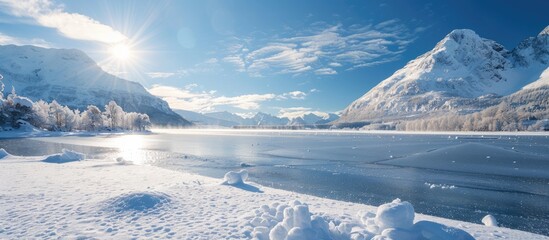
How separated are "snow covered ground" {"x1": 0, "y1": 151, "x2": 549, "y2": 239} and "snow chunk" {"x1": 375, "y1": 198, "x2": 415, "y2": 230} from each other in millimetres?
30

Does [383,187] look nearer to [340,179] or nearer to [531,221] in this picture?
[340,179]

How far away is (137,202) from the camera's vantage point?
43.4 ft

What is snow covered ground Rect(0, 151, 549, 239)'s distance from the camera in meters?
10.1

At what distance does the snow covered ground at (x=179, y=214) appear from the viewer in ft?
33.2

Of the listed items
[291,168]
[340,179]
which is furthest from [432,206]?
[291,168]

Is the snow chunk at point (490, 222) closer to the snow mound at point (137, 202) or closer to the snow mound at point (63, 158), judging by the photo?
the snow mound at point (137, 202)

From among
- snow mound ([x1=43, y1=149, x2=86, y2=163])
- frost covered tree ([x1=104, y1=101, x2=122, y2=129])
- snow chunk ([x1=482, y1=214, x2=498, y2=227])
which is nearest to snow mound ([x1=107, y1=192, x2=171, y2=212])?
snow chunk ([x1=482, y1=214, x2=498, y2=227])

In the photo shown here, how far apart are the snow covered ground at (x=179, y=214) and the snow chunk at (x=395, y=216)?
30 mm

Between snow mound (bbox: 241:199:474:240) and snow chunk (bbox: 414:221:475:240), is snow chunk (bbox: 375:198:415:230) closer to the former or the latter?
snow mound (bbox: 241:199:474:240)

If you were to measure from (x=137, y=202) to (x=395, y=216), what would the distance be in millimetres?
10264

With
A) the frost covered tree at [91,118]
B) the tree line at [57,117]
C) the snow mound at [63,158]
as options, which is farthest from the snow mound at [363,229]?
the frost covered tree at [91,118]

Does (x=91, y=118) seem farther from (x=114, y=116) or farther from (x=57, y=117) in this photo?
(x=114, y=116)

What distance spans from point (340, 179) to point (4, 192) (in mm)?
21105

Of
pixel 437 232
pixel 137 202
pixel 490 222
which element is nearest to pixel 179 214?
pixel 137 202
